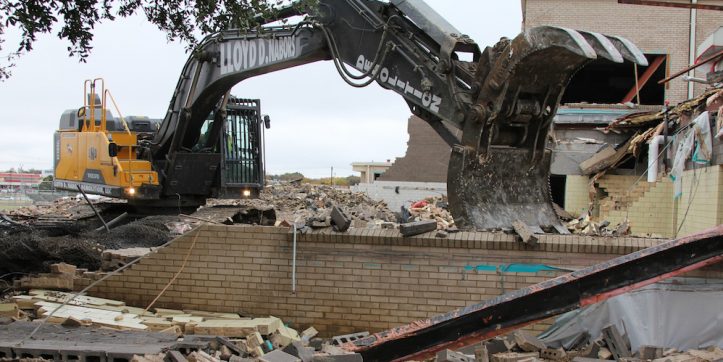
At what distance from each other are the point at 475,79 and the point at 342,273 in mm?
3064

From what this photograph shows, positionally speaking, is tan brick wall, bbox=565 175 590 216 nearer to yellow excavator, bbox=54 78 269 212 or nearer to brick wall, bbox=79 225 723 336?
yellow excavator, bbox=54 78 269 212

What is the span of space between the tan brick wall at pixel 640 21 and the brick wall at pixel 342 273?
2054 cm

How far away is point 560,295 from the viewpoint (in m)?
6.28

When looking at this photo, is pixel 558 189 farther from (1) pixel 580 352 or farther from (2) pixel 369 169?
(2) pixel 369 169

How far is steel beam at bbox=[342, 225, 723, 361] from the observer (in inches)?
246

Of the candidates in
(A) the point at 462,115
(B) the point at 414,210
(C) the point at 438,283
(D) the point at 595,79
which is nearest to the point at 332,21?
(A) the point at 462,115

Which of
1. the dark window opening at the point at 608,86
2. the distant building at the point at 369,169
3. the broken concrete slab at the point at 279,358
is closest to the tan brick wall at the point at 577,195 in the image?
the dark window opening at the point at 608,86

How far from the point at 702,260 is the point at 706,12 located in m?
22.9

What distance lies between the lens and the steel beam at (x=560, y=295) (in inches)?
246

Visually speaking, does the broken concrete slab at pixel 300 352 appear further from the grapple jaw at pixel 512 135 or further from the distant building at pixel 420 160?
the distant building at pixel 420 160

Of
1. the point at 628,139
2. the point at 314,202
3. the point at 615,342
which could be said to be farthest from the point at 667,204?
the point at 314,202

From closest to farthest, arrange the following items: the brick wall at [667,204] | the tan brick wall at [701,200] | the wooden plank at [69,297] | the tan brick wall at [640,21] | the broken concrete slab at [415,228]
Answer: the broken concrete slab at [415,228] → the wooden plank at [69,297] → the tan brick wall at [701,200] → the brick wall at [667,204] → the tan brick wall at [640,21]

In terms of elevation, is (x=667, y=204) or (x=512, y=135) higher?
(x=512, y=135)

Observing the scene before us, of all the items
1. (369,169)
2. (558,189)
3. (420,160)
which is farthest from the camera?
(369,169)
